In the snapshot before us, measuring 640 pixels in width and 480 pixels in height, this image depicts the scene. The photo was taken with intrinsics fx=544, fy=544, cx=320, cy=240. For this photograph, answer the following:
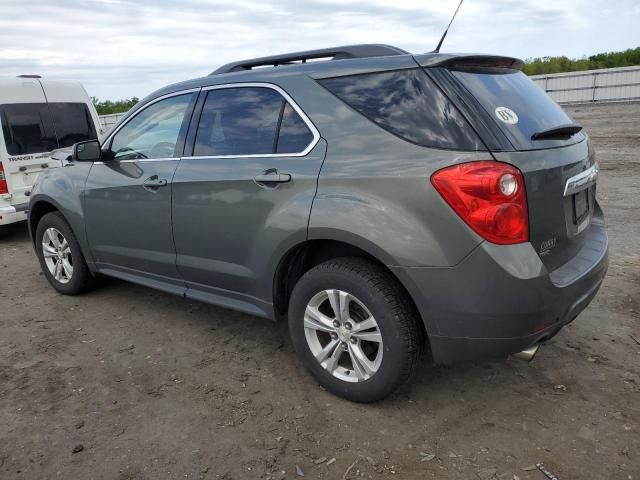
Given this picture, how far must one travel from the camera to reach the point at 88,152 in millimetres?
4180

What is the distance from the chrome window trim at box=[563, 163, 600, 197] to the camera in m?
2.71

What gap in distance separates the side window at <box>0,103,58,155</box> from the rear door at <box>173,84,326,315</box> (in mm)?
4663

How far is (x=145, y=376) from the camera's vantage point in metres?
3.42

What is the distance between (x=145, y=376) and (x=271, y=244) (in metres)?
1.22

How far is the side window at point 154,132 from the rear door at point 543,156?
6.51ft

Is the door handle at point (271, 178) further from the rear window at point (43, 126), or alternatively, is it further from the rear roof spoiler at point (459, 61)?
the rear window at point (43, 126)

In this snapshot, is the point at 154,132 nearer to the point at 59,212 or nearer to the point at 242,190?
the point at 242,190

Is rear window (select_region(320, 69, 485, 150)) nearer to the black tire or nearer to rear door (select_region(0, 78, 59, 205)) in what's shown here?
the black tire

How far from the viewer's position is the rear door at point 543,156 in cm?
252

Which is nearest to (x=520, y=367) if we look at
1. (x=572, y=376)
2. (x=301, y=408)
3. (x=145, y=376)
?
(x=572, y=376)

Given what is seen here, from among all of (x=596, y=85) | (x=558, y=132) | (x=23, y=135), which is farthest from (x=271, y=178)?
(x=596, y=85)

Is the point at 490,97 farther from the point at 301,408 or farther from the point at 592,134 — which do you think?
the point at 592,134

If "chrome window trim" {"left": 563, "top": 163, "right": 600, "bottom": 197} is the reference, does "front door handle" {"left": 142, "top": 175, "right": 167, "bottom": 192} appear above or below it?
above

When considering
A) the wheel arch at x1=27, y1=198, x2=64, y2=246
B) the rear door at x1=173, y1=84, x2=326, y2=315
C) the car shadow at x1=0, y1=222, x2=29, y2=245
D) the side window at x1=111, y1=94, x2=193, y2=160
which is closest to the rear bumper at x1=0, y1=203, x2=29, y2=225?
the car shadow at x1=0, y1=222, x2=29, y2=245
